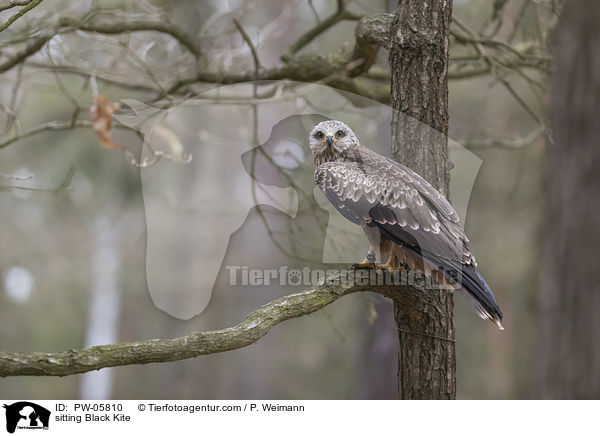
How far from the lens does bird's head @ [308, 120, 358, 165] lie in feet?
13.6

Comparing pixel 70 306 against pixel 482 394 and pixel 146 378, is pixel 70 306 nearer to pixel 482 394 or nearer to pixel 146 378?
pixel 146 378

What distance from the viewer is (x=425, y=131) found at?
4148 millimetres

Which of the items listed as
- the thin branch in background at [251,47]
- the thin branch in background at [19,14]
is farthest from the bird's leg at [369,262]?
the thin branch in background at [19,14]

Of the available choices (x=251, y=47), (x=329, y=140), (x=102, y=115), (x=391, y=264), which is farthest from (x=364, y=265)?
(x=102, y=115)

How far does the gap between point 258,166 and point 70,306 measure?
14.9m

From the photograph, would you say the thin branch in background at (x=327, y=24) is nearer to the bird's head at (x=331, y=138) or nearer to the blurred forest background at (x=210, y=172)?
the blurred forest background at (x=210, y=172)

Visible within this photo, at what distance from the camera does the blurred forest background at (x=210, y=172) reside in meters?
5.51

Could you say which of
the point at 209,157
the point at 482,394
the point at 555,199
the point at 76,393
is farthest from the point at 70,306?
the point at 555,199

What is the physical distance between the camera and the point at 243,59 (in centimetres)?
646
